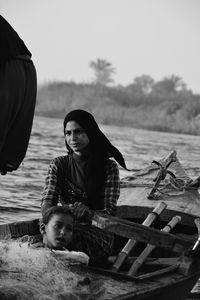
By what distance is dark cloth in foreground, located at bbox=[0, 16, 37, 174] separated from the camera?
2.85 m

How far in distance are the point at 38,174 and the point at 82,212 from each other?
28.5 feet

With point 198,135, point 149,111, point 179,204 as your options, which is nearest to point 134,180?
point 179,204

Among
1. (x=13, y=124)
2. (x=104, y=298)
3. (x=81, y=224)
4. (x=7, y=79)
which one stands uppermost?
(x=7, y=79)

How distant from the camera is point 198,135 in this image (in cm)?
2873

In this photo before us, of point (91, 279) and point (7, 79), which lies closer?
point (7, 79)

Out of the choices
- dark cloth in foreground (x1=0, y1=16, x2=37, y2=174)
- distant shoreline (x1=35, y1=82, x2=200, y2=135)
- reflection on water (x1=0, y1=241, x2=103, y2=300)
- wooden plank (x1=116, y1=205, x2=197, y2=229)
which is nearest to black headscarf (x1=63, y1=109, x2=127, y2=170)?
dark cloth in foreground (x1=0, y1=16, x2=37, y2=174)

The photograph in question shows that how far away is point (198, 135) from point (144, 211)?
24011mm

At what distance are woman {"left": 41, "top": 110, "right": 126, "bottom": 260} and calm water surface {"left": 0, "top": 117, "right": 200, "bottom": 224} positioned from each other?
386cm

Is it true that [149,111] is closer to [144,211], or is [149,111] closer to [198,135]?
[198,135]

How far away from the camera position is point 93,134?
12.5ft

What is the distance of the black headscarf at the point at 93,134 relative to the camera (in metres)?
3.76

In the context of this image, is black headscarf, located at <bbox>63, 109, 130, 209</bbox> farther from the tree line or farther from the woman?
the tree line

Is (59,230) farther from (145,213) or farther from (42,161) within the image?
(42,161)

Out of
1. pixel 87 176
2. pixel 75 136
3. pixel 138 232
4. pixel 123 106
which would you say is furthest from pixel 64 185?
pixel 123 106
